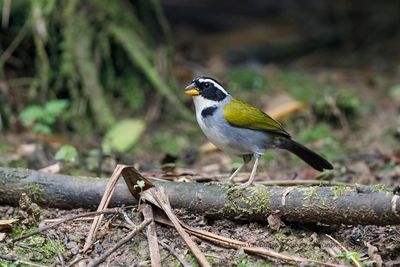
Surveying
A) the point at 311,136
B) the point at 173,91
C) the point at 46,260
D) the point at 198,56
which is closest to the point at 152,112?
the point at 173,91

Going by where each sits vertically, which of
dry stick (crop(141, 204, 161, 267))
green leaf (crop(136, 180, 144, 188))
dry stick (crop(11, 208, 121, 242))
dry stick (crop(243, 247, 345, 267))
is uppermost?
green leaf (crop(136, 180, 144, 188))

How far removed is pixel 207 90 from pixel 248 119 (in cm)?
49

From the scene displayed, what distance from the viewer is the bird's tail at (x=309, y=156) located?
5.62m

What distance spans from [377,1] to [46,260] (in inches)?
378

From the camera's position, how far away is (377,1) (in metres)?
12.3

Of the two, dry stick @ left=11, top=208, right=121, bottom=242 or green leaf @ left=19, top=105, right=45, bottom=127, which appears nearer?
dry stick @ left=11, top=208, right=121, bottom=242

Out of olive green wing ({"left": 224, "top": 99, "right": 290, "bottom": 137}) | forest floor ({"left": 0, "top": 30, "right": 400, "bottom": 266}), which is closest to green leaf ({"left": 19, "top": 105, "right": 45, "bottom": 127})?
forest floor ({"left": 0, "top": 30, "right": 400, "bottom": 266})

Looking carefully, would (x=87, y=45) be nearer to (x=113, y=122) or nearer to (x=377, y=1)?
(x=113, y=122)

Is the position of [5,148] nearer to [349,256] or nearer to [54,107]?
[54,107]

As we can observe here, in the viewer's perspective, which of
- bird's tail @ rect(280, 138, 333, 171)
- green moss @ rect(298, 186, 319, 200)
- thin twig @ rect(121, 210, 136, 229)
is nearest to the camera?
green moss @ rect(298, 186, 319, 200)

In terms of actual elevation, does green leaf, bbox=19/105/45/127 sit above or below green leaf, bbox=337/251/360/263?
above

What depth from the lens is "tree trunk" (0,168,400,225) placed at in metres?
4.25

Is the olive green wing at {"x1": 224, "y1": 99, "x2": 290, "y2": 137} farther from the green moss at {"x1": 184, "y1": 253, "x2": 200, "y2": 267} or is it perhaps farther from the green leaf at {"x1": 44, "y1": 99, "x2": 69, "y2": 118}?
the green leaf at {"x1": 44, "y1": 99, "x2": 69, "y2": 118}

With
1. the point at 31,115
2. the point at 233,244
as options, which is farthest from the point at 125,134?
the point at 233,244
